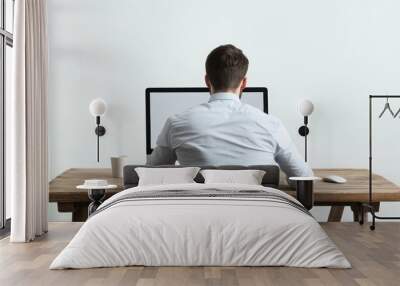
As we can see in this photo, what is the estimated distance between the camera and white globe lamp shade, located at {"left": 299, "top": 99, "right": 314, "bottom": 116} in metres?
6.46

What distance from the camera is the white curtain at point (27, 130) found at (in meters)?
4.88

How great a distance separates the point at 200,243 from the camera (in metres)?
3.69

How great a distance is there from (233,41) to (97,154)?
169 cm

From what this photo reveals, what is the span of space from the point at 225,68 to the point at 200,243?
1873mm

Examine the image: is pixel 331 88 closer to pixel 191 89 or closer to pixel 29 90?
pixel 191 89

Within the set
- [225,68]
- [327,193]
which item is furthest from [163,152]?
[327,193]

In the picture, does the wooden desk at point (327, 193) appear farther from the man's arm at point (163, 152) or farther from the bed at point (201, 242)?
the bed at point (201, 242)

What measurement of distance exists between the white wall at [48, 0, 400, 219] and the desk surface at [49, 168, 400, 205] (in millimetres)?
648

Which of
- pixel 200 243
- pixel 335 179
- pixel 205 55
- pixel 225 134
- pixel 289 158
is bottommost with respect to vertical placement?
pixel 200 243

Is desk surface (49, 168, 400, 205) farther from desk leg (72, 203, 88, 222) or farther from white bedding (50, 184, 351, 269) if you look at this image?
white bedding (50, 184, 351, 269)

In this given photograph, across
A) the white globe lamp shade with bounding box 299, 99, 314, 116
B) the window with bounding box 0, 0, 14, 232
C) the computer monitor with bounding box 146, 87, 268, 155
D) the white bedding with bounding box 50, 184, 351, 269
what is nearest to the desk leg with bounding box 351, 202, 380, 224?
the white globe lamp shade with bounding box 299, 99, 314, 116

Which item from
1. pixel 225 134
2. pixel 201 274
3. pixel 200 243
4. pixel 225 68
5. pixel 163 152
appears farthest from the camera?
pixel 163 152

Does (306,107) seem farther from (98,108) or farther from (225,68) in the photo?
(98,108)

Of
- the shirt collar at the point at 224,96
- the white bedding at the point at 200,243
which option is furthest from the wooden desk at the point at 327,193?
the white bedding at the point at 200,243
